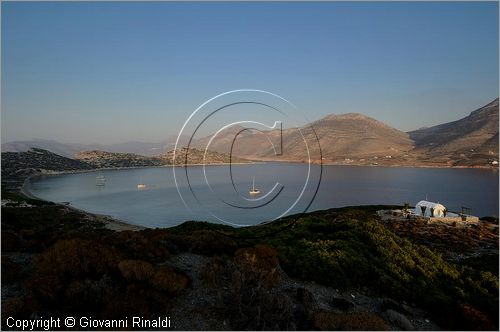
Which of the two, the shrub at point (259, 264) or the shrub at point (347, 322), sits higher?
the shrub at point (259, 264)

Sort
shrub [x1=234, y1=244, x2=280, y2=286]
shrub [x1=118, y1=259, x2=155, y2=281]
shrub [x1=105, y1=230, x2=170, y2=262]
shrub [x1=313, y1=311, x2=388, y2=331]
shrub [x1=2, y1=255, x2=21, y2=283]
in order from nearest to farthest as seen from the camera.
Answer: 1. shrub [x1=313, y1=311, x2=388, y2=331]
2. shrub [x1=118, y1=259, x2=155, y2=281]
3. shrub [x1=2, y1=255, x2=21, y2=283]
4. shrub [x1=234, y1=244, x2=280, y2=286]
5. shrub [x1=105, y1=230, x2=170, y2=262]

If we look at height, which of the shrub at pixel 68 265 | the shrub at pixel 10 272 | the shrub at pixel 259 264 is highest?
the shrub at pixel 68 265

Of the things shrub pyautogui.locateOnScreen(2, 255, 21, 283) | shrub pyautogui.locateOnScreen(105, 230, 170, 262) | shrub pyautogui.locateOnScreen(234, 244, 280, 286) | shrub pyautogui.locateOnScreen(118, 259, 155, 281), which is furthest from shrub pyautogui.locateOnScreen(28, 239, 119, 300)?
shrub pyautogui.locateOnScreen(234, 244, 280, 286)

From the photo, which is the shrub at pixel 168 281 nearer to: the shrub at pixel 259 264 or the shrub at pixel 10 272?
the shrub at pixel 259 264

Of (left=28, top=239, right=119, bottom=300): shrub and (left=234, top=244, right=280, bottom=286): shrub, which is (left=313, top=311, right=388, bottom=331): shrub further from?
(left=28, top=239, right=119, bottom=300): shrub

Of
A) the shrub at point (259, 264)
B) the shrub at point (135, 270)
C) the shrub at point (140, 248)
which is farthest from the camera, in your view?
the shrub at point (140, 248)

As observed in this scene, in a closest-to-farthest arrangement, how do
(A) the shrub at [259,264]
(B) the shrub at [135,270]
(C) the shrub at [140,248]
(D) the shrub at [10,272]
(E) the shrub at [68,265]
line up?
(E) the shrub at [68,265] → (B) the shrub at [135,270] → (D) the shrub at [10,272] → (A) the shrub at [259,264] → (C) the shrub at [140,248]

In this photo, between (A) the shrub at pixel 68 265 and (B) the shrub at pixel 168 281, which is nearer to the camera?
(A) the shrub at pixel 68 265

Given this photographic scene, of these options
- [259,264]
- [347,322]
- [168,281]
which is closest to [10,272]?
[168,281]

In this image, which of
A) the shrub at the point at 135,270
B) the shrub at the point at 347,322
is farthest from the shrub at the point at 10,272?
the shrub at the point at 347,322

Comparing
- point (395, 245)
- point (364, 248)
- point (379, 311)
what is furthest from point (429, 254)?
point (379, 311)

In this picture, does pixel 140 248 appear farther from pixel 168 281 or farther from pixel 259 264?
pixel 259 264

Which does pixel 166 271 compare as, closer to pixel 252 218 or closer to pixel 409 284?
pixel 409 284

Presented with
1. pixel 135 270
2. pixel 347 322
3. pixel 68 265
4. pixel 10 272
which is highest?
pixel 68 265
